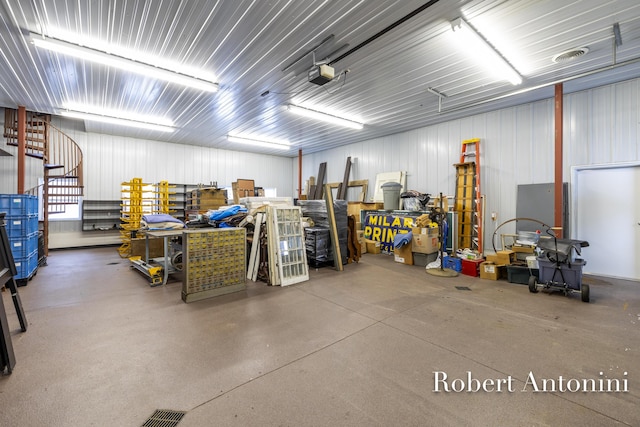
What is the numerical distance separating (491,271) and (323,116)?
5173mm

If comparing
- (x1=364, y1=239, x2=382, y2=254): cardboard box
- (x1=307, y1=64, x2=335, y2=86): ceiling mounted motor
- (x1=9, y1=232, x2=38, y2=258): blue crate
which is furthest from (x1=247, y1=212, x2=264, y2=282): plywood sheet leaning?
(x1=364, y1=239, x2=382, y2=254): cardboard box

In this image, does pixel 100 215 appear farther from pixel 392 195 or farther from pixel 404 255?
pixel 404 255

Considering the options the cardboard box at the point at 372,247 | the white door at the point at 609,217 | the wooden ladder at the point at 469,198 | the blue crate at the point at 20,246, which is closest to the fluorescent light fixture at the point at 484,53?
the wooden ladder at the point at 469,198

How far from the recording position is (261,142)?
979 cm

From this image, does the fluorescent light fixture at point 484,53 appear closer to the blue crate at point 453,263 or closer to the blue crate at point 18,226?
the blue crate at point 453,263

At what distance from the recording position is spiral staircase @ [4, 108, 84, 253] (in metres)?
6.77

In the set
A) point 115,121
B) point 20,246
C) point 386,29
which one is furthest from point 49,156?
point 386,29

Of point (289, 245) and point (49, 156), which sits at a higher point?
point (49, 156)

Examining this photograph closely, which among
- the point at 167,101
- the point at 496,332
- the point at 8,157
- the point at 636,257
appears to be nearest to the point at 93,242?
the point at 8,157

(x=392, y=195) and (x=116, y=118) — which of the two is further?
(x=392, y=195)

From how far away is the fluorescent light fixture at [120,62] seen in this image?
12.4 ft

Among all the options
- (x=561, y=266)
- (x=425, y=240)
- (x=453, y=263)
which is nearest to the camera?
(x=561, y=266)

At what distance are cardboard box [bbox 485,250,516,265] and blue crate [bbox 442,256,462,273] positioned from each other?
570mm

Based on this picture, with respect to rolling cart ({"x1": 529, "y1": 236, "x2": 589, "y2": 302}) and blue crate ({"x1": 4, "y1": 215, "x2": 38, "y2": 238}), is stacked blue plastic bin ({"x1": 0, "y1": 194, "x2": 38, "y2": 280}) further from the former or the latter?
rolling cart ({"x1": 529, "y1": 236, "x2": 589, "y2": 302})
